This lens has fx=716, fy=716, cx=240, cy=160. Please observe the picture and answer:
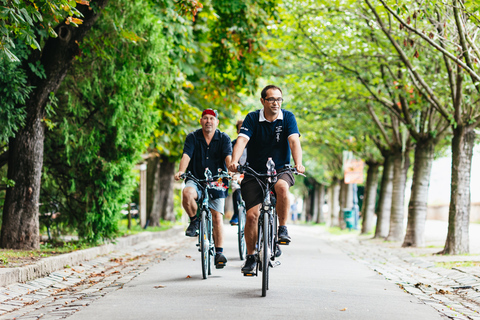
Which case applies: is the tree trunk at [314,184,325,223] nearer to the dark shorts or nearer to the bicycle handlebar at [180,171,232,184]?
the bicycle handlebar at [180,171,232,184]

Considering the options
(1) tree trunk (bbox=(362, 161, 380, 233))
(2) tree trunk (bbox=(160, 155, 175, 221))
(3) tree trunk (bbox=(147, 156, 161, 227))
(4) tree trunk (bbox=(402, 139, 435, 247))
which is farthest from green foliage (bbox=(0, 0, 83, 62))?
(1) tree trunk (bbox=(362, 161, 380, 233))

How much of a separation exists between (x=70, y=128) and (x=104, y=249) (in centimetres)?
229

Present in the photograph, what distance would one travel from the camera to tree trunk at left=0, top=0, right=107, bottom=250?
1136cm

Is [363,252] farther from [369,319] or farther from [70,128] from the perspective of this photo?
[369,319]

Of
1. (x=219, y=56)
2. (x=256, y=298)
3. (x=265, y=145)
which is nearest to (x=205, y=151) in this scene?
(x=265, y=145)

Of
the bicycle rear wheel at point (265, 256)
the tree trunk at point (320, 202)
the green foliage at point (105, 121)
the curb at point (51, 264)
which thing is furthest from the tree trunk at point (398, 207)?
the tree trunk at point (320, 202)

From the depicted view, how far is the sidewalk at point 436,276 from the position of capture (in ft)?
24.6

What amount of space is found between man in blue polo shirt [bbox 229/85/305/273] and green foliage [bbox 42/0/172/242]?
5.27 m

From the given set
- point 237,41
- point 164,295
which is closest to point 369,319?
point 164,295

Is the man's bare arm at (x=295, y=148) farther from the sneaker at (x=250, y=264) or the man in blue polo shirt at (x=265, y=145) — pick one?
the sneaker at (x=250, y=264)

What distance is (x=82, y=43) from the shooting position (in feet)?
38.8

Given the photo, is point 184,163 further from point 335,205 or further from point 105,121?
point 335,205

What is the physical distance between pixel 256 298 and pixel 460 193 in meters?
8.52

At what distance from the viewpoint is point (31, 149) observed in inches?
453
